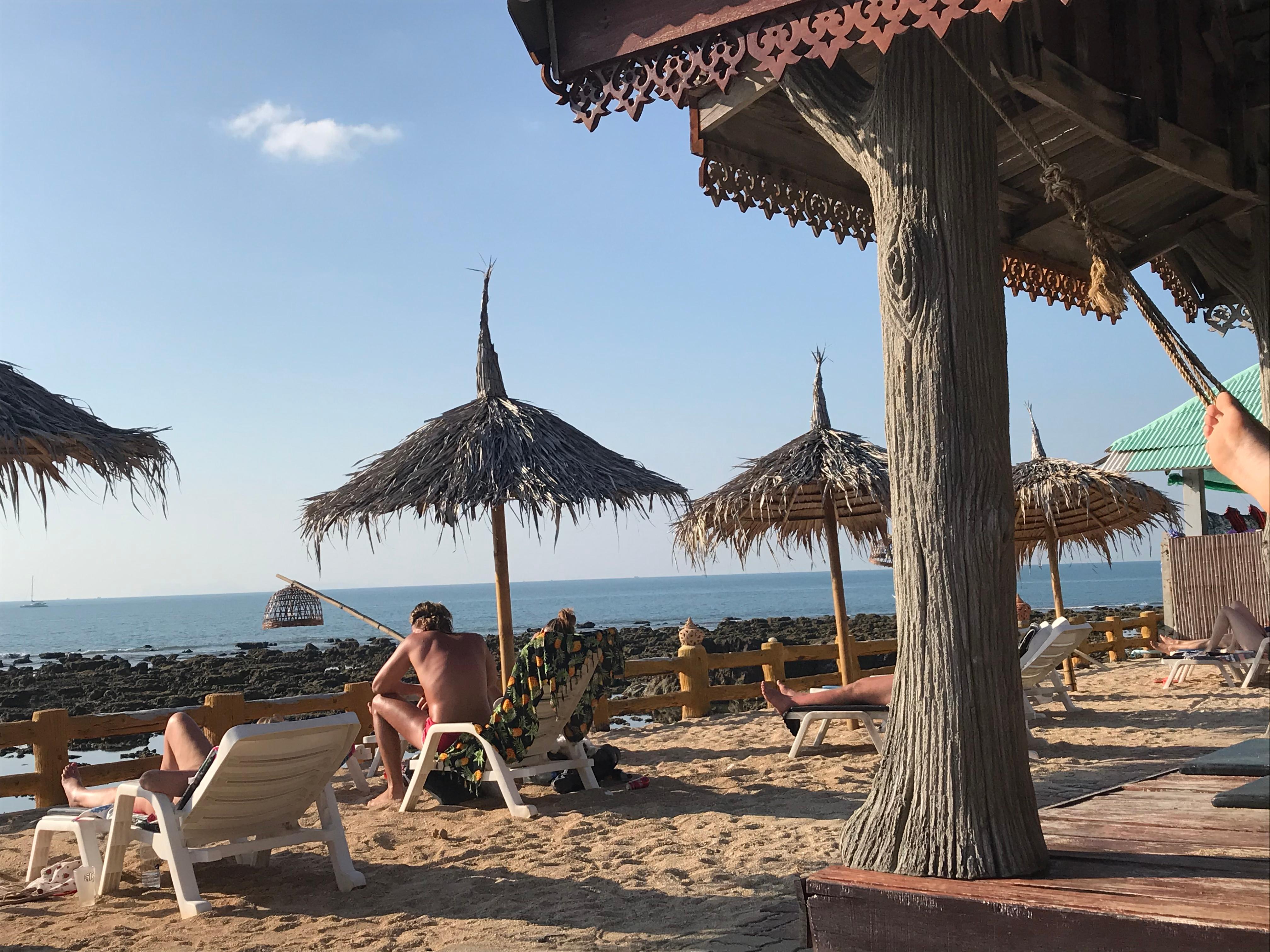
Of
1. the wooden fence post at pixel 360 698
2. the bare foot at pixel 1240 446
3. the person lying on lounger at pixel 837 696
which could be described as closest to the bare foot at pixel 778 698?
the person lying on lounger at pixel 837 696

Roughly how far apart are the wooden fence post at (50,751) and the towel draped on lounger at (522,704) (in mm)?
2594

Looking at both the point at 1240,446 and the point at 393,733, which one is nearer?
the point at 1240,446

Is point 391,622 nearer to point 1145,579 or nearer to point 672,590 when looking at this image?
point 672,590

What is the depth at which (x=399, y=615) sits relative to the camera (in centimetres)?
9356

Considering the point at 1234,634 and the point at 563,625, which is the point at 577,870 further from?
the point at 1234,634

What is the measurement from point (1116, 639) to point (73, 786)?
1314 cm

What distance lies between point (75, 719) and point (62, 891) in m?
2.43

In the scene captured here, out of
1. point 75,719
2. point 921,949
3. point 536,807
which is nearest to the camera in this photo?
point 921,949

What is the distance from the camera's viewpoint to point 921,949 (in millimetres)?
2496

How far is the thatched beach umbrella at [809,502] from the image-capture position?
8.60 metres

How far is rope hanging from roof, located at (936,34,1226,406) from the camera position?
9.12 feet

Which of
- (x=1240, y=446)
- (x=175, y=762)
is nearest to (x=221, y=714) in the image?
(x=175, y=762)

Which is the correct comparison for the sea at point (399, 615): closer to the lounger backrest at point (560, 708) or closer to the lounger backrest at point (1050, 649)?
the lounger backrest at point (1050, 649)

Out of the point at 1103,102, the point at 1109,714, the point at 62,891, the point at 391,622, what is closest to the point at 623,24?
the point at 1103,102
